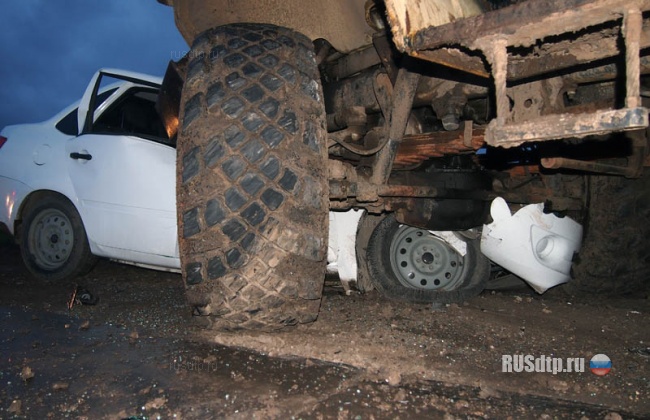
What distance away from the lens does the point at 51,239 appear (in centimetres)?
398

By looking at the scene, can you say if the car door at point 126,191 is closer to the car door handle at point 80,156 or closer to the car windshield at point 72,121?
the car door handle at point 80,156

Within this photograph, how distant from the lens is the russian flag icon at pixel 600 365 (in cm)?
205

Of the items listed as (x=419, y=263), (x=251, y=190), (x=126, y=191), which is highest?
(x=126, y=191)

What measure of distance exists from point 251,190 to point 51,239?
3.14m

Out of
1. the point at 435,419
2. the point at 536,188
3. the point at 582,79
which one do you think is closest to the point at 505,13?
the point at 582,79

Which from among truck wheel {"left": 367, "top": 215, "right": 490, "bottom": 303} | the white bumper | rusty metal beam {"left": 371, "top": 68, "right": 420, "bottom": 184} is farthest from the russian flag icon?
rusty metal beam {"left": 371, "top": 68, "right": 420, "bottom": 184}

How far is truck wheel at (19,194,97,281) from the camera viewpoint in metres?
3.79

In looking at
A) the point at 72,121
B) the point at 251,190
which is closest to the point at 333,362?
the point at 251,190

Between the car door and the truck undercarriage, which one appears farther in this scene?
the car door

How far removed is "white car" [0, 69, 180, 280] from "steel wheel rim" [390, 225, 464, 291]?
72.3 inches

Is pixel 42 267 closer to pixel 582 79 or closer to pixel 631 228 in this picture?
pixel 582 79

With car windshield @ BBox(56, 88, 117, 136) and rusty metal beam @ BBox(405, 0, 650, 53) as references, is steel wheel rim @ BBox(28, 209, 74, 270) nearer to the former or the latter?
car windshield @ BBox(56, 88, 117, 136)

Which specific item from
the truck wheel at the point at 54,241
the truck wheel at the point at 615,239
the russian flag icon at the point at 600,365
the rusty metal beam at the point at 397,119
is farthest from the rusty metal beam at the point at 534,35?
the truck wheel at the point at 54,241

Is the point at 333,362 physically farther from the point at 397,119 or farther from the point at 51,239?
the point at 51,239
